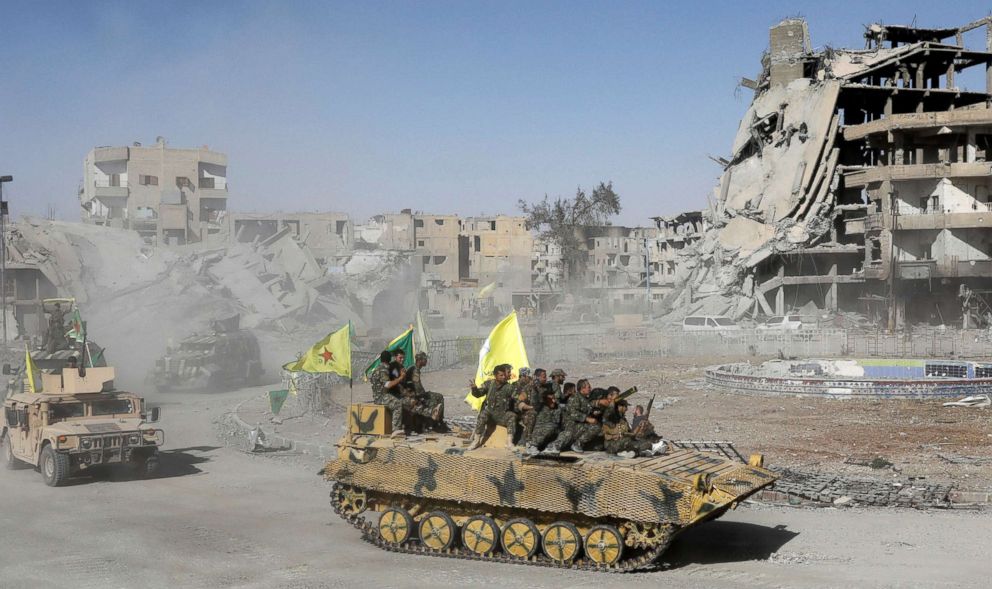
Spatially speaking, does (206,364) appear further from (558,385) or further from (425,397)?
(558,385)

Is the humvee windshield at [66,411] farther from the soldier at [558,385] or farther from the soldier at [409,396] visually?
the soldier at [558,385]

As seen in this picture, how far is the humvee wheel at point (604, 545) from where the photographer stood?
11438 mm

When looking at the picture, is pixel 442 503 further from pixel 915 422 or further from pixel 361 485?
pixel 915 422

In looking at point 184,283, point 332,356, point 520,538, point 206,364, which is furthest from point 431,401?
point 184,283

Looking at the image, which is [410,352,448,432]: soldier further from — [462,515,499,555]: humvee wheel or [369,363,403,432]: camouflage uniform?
[462,515,499,555]: humvee wheel

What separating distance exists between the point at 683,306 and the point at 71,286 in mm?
38942

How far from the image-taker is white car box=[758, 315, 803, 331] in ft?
152

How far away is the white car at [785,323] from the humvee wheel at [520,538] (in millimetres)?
34816

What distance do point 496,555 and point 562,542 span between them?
0.96m

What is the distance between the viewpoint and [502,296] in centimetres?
8294

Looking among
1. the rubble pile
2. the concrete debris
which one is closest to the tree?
the rubble pile

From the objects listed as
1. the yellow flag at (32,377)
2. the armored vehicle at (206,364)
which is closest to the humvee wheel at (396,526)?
the yellow flag at (32,377)

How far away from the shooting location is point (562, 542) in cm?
1181

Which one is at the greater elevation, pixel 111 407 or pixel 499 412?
pixel 499 412
